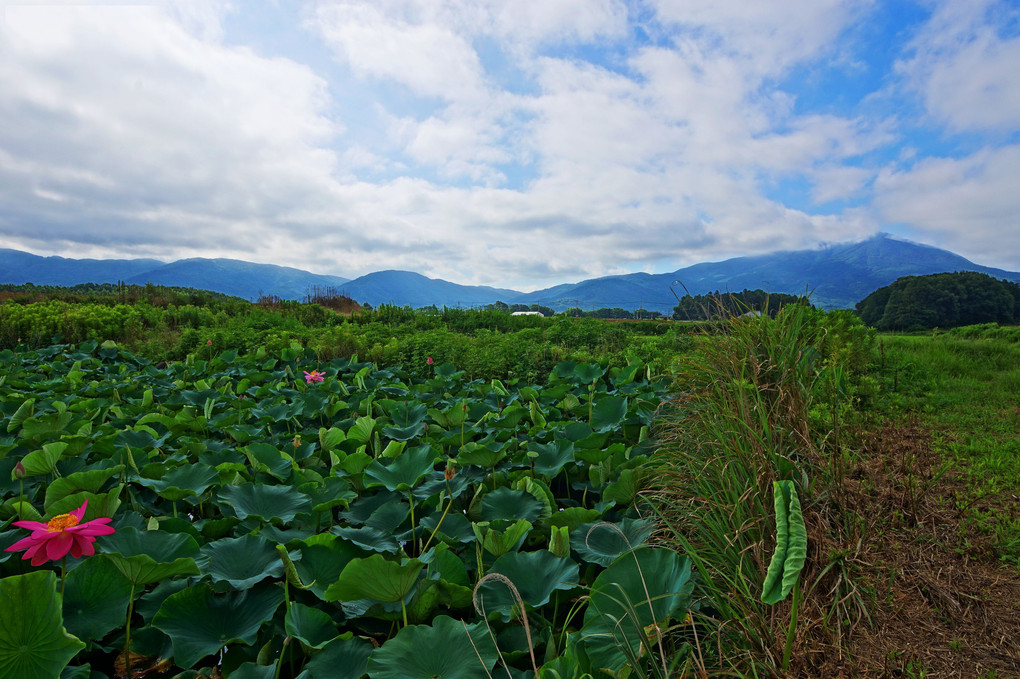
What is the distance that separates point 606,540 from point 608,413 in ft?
4.47

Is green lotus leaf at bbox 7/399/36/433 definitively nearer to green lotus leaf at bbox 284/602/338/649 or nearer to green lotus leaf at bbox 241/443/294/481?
green lotus leaf at bbox 241/443/294/481

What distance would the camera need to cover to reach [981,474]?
343 centimetres

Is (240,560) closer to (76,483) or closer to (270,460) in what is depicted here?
(270,460)

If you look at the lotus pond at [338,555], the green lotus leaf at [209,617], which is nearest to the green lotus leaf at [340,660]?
the lotus pond at [338,555]

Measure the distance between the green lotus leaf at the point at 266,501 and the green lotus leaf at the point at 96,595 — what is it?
484mm

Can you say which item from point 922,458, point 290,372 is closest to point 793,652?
point 922,458

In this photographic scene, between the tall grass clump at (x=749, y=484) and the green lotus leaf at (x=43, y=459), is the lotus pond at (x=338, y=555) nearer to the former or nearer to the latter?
A: the green lotus leaf at (x=43, y=459)

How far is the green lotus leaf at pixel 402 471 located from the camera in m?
2.14

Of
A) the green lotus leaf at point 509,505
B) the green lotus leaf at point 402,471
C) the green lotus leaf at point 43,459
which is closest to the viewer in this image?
the green lotus leaf at point 509,505

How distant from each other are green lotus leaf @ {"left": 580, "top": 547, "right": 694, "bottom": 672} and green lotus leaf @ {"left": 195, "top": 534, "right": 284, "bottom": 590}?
0.95 metres

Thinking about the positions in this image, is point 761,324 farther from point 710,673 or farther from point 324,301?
point 324,301

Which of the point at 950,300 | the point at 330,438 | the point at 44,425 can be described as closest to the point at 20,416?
the point at 44,425

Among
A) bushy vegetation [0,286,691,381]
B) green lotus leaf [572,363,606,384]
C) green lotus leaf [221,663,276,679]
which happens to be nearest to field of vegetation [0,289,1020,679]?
green lotus leaf [221,663,276,679]

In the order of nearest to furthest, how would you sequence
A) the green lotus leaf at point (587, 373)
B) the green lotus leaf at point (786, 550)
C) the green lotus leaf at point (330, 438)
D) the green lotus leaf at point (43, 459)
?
the green lotus leaf at point (786, 550)
the green lotus leaf at point (43, 459)
the green lotus leaf at point (330, 438)
the green lotus leaf at point (587, 373)
